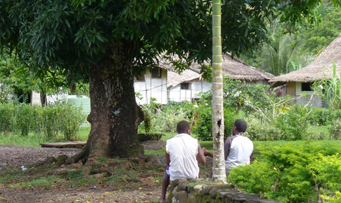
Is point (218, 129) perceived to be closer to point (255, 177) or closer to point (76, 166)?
point (255, 177)

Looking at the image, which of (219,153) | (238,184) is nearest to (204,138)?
(219,153)

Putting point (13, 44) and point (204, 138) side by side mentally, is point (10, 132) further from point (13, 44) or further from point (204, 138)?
point (13, 44)

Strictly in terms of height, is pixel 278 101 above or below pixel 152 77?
below

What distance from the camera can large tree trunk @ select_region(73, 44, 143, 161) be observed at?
1155 centimetres

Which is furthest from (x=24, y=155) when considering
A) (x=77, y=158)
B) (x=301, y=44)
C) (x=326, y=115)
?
(x=301, y=44)

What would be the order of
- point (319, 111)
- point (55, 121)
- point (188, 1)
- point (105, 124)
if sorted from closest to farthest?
1. point (188, 1)
2. point (105, 124)
3. point (55, 121)
4. point (319, 111)

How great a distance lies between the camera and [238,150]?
709 centimetres

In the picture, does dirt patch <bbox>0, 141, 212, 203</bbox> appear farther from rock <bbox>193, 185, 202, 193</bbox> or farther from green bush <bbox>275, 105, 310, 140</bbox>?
green bush <bbox>275, 105, 310, 140</bbox>

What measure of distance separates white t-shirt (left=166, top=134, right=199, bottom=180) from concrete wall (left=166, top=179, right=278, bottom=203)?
0.44ft

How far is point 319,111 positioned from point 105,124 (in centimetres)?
1647

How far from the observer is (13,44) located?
40.5 feet

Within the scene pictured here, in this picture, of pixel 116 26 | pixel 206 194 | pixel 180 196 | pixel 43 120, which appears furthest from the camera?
pixel 43 120

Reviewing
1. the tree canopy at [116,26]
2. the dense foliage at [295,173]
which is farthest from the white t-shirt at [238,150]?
the tree canopy at [116,26]

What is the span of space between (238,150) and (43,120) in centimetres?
1494
